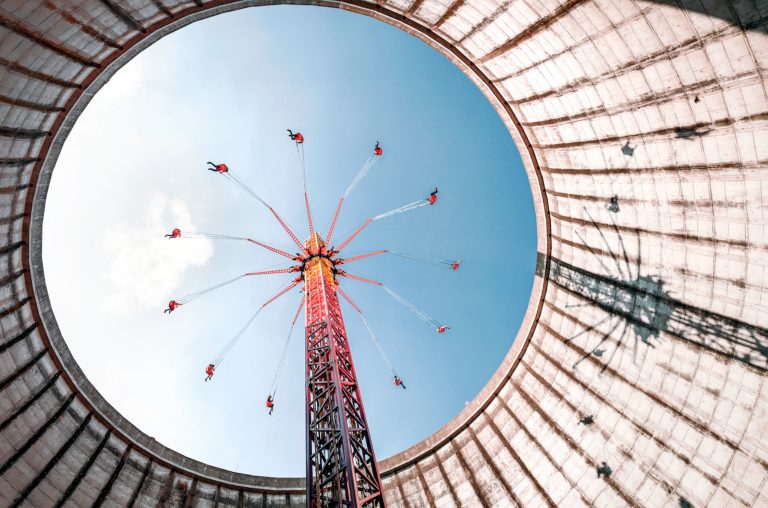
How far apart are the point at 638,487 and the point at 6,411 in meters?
23.2

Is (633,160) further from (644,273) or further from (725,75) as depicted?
(644,273)

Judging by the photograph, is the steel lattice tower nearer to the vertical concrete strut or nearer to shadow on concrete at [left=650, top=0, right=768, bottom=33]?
the vertical concrete strut

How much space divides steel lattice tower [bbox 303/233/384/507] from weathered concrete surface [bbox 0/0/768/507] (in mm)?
4515

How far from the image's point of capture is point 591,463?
1523 centimetres

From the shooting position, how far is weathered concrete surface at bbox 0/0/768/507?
11.1 meters

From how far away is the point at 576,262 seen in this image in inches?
671

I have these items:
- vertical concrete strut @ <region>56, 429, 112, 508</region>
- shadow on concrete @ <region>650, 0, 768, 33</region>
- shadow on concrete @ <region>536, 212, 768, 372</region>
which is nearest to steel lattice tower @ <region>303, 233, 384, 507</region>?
vertical concrete strut @ <region>56, 429, 112, 508</region>

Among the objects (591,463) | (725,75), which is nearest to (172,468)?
(591,463)

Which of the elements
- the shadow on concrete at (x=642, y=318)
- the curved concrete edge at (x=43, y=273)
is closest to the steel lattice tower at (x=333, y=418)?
the curved concrete edge at (x=43, y=273)

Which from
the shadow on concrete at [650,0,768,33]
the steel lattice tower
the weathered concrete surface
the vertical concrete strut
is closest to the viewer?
the shadow on concrete at [650,0,768,33]

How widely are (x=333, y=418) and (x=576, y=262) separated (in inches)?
504

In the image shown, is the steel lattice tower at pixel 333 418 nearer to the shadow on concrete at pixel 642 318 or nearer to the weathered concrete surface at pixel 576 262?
the weathered concrete surface at pixel 576 262

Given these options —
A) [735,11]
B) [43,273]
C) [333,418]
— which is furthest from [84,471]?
[735,11]

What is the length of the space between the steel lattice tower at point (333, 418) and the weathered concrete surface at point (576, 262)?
4.51 metres
